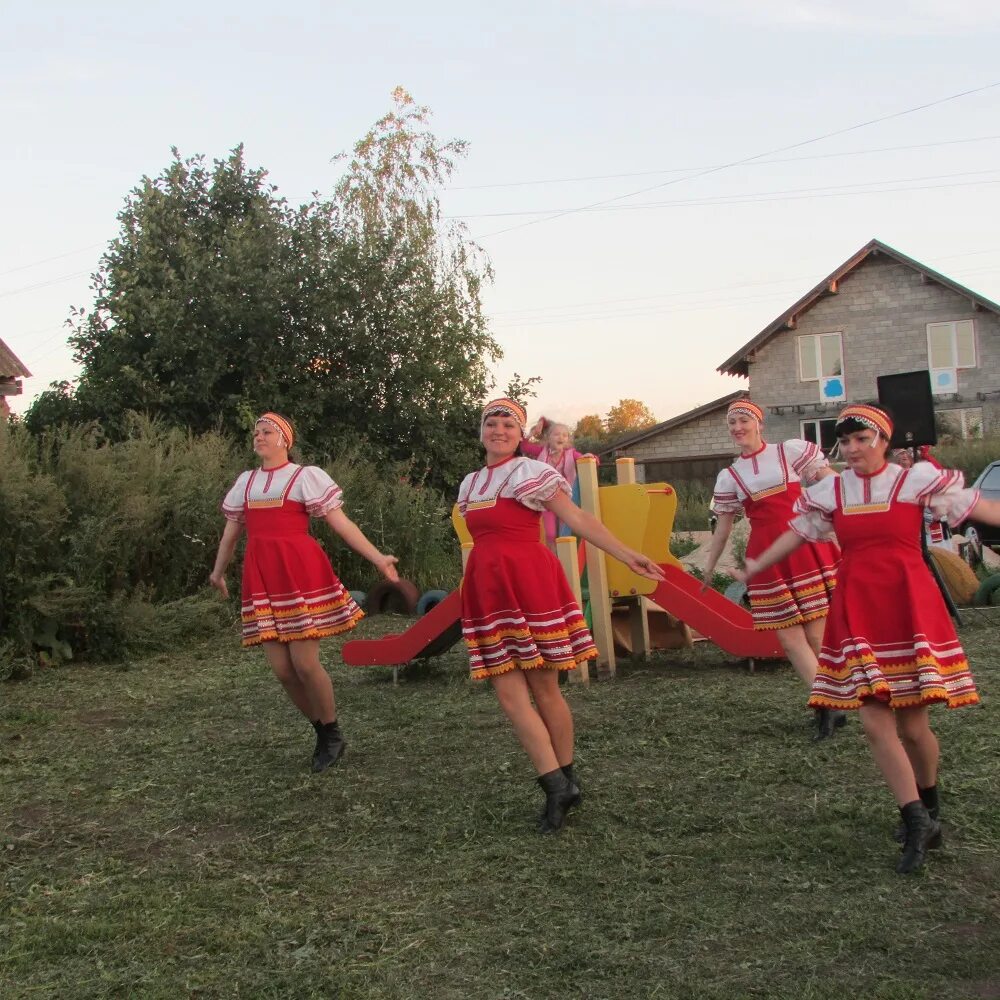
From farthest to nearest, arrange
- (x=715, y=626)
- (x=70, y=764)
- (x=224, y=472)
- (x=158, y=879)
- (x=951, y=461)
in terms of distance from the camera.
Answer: (x=951, y=461)
(x=224, y=472)
(x=715, y=626)
(x=70, y=764)
(x=158, y=879)

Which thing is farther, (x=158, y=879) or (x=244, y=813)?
(x=244, y=813)

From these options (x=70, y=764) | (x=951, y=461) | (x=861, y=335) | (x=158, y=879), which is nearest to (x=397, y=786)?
(x=158, y=879)

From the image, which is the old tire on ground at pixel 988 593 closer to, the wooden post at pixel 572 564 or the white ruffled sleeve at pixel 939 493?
the wooden post at pixel 572 564

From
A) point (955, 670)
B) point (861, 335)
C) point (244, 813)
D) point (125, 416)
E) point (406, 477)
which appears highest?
point (861, 335)

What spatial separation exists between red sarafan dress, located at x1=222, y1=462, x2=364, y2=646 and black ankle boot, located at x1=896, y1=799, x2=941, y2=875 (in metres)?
2.99

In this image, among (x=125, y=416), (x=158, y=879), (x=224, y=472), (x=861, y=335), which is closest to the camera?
(x=158, y=879)

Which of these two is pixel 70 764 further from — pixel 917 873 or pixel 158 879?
pixel 917 873

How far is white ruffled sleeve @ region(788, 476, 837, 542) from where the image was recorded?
14.5 ft

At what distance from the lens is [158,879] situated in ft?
14.8

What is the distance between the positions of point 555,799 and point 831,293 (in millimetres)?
33111

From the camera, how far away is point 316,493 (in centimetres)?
617

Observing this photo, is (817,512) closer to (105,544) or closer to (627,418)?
(105,544)

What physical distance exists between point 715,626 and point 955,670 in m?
3.74

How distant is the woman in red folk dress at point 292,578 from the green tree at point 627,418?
94.8 metres
